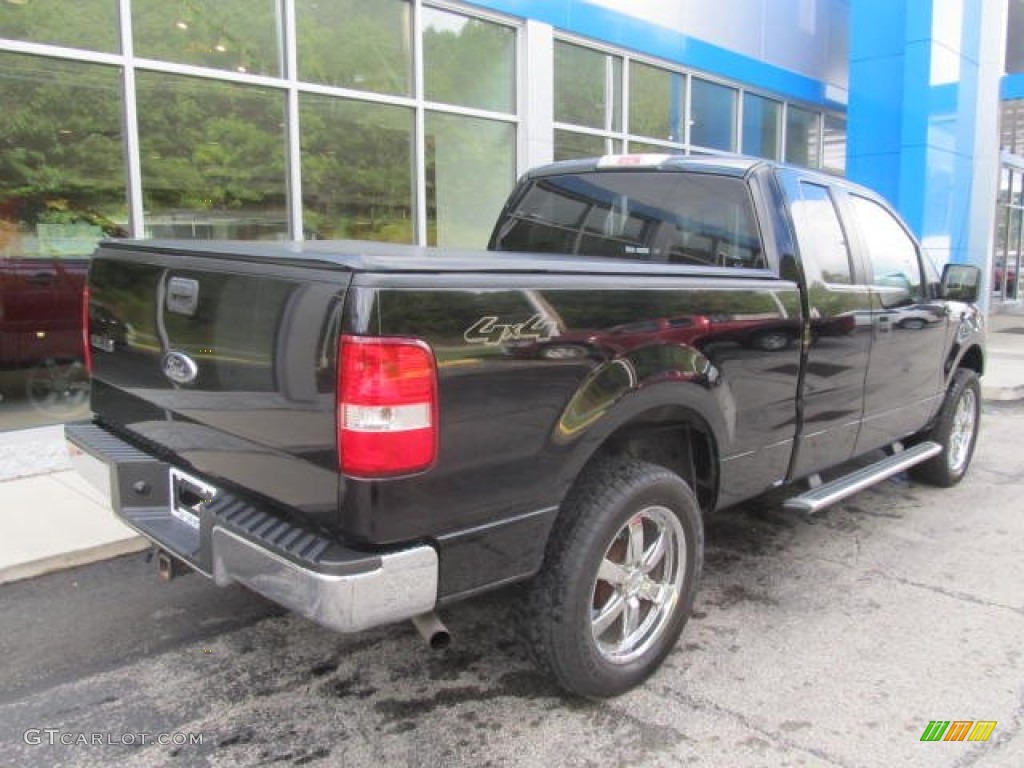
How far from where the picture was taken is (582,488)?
2920mm

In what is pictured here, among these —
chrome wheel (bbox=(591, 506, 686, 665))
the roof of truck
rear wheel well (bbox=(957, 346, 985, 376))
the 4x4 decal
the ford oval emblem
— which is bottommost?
chrome wheel (bbox=(591, 506, 686, 665))

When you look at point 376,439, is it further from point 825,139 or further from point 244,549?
point 825,139

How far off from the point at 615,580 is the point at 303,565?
1.18 metres

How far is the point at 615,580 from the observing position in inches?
120

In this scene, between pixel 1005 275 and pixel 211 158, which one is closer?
pixel 211 158

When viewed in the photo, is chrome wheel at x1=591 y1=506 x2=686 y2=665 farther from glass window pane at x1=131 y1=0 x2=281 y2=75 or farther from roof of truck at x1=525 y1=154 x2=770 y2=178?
glass window pane at x1=131 y1=0 x2=281 y2=75

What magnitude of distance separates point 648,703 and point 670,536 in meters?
0.59

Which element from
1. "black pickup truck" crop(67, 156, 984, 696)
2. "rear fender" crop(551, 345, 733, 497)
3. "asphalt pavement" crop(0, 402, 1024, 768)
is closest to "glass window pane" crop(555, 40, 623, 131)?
"black pickup truck" crop(67, 156, 984, 696)

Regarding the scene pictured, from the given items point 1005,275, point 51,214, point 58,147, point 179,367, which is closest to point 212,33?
point 58,147

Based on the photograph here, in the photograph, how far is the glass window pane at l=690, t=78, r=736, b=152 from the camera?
12.4 meters

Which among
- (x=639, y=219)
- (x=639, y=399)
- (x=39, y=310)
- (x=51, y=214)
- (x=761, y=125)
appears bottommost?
(x=639, y=399)

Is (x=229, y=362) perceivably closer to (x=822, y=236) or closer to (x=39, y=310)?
(x=822, y=236)

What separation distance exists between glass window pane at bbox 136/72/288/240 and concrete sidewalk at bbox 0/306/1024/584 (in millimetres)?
1992

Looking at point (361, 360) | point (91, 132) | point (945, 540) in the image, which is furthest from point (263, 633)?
point (91, 132)
